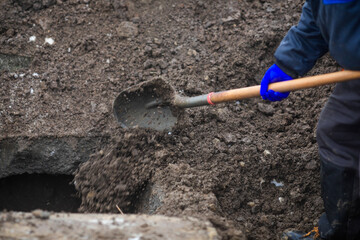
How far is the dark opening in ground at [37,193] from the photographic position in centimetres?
376

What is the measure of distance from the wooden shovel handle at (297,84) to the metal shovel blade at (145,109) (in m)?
0.56

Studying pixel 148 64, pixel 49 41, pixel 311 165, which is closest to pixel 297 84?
pixel 311 165

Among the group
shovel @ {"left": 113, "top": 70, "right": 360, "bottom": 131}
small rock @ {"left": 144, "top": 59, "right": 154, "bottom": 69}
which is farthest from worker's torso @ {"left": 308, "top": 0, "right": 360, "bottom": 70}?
small rock @ {"left": 144, "top": 59, "right": 154, "bottom": 69}

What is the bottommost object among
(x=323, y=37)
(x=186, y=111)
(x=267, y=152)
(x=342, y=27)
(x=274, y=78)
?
(x=267, y=152)

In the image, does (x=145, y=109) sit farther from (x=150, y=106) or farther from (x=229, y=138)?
(x=229, y=138)

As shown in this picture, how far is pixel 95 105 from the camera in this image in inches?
139

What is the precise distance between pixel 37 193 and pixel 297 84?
2.80 m

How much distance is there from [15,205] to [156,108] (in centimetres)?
179

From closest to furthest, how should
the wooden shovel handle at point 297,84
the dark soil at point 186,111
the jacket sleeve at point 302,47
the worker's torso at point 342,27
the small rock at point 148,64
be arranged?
the worker's torso at point 342,27 → the wooden shovel handle at point 297,84 → the jacket sleeve at point 302,47 → the dark soil at point 186,111 → the small rock at point 148,64

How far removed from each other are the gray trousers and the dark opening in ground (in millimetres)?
2392

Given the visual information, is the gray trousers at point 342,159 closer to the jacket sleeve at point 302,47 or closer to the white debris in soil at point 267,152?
the jacket sleeve at point 302,47

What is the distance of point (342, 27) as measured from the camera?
6.63 feet

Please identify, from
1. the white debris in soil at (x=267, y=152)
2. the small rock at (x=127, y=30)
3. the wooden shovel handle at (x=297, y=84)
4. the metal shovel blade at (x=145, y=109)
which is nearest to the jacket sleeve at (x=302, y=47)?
the wooden shovel handle at (x=297, y=84)

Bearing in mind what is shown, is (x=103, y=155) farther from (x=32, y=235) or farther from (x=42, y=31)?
(x=42, y=31)
